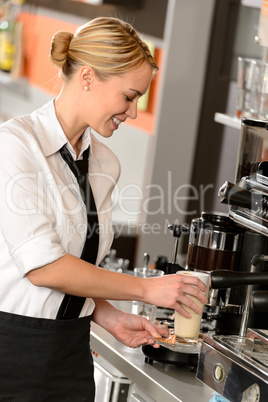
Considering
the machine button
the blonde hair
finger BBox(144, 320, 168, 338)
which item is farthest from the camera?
finger BBox(144, 320, 168, 338)

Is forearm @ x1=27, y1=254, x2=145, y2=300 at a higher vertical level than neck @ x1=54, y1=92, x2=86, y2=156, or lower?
lower

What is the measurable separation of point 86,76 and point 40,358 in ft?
2.14

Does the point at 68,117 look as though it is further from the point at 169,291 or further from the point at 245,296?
the point at 245,296

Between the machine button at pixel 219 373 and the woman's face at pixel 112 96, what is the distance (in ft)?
1.94

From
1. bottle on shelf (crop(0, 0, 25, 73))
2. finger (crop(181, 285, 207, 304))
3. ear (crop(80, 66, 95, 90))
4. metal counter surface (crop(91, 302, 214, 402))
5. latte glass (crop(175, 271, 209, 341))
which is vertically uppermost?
bottle on shelf (crop(0, 0, 25, 73))

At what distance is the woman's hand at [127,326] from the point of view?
1856 millimetres

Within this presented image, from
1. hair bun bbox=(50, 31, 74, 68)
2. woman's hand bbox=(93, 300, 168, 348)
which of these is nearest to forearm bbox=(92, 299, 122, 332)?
woman's hand bbox=(93, 300, 168, 348)

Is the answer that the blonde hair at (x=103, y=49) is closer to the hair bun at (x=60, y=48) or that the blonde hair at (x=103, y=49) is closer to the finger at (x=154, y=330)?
the hair bun at (x=60, y=48)

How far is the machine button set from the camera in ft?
5.26

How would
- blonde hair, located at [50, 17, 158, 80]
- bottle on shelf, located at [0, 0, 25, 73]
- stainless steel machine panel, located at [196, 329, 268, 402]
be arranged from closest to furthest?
stainless steel machine panel, located at [196, 329, 268, 402] → blonde hair, located at [50, 17, 158, 80] → bottle on shelf, located at [0, 0, 25, 73]

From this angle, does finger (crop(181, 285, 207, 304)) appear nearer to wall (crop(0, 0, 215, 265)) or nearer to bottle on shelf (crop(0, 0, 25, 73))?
wall (crop(0, 0, 215, 265))

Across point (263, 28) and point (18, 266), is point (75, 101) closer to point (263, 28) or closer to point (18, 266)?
point (18, 266)

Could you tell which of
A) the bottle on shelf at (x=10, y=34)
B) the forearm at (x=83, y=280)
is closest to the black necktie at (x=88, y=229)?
the forearm at (x=83, y=280)

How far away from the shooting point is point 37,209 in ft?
5.26
